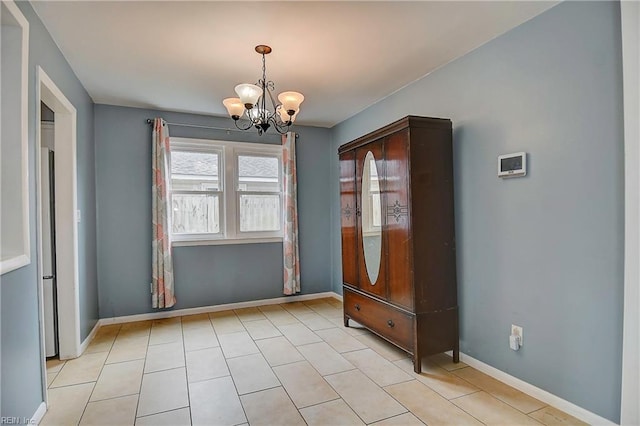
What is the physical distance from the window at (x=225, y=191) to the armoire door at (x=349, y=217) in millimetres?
1311

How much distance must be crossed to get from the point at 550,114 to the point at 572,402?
1.77 meters

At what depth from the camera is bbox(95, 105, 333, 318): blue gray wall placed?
3949 mm

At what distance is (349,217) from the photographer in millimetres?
3637

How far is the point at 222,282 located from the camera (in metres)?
4.45

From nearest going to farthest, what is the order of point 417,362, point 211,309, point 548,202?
1. point 548,202
2. point 417,362
3. point 211,309

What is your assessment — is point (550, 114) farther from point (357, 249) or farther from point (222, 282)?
point (222, 282)

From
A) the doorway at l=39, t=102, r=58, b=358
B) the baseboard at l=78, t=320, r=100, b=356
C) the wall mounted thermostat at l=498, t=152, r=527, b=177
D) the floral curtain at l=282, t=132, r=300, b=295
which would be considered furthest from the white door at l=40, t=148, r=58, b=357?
the wall mounted thermostat at l=498, t=152, r=527, b=177

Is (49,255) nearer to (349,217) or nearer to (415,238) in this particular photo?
(349,217)

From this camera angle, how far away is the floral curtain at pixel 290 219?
461cm

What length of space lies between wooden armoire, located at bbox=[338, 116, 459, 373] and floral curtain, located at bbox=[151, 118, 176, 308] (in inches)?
97.6

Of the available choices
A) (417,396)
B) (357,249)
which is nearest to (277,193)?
(357,249)

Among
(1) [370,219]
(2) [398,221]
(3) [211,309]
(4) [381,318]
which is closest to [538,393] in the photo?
(4) [381,318]

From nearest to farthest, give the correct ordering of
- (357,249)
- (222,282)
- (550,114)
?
(550,114) < (357,249) < (222,282)

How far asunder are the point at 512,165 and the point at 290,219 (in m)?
2.87
